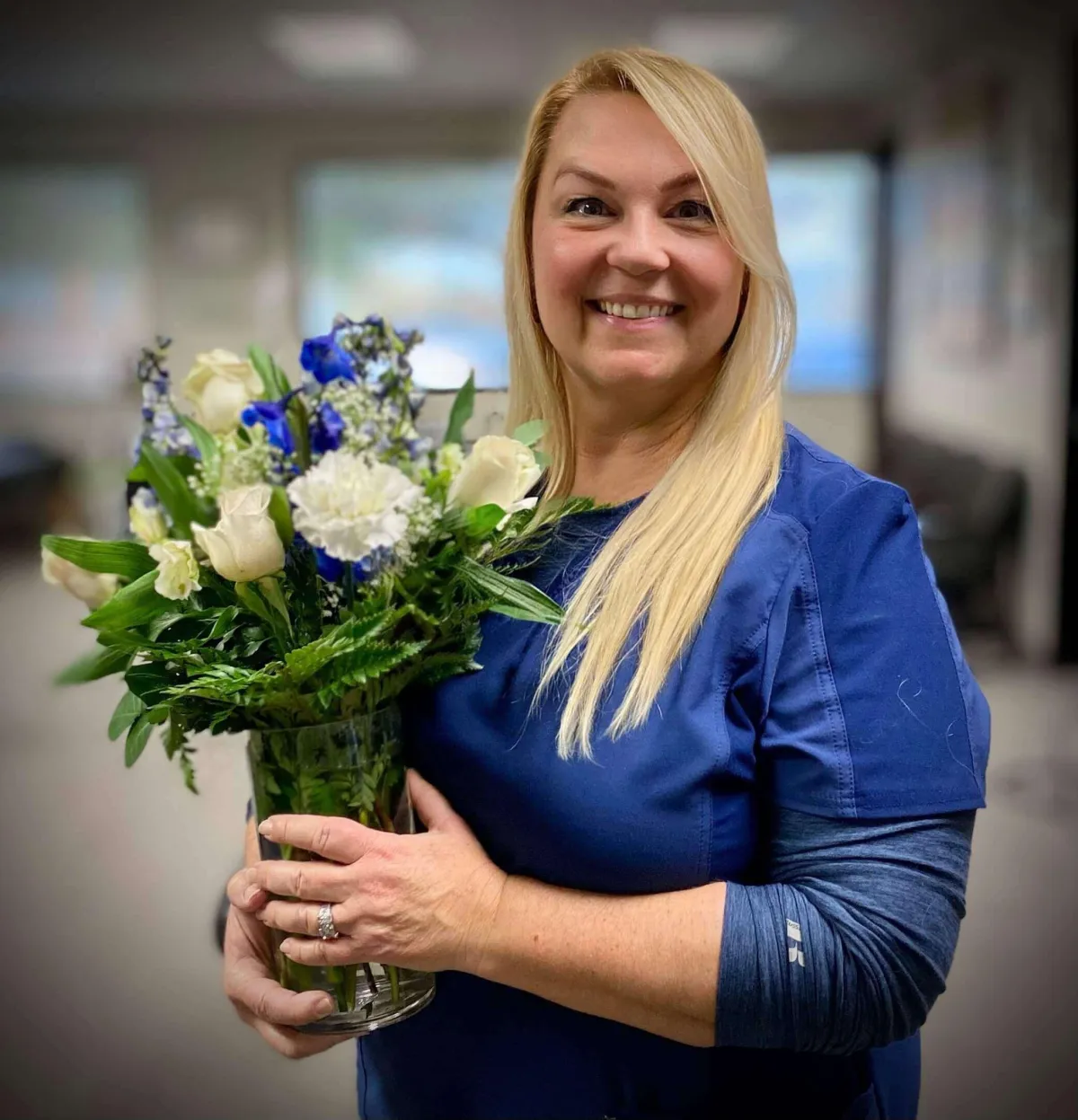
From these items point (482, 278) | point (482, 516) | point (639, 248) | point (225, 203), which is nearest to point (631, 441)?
point (639, 248)

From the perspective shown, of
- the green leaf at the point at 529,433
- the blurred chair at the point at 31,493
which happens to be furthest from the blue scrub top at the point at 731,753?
the blurred chair at the point at 31,493

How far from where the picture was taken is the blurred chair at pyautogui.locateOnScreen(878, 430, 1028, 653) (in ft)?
5.24

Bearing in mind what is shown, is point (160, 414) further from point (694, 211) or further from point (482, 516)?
point (694, 211)

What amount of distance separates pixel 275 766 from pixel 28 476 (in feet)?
3.31

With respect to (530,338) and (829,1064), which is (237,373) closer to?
(530,338)

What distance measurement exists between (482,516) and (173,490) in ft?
0.97

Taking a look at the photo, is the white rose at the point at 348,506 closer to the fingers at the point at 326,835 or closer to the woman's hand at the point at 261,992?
the fingers at the point at 326,835

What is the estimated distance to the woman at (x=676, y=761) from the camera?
2.72 ft

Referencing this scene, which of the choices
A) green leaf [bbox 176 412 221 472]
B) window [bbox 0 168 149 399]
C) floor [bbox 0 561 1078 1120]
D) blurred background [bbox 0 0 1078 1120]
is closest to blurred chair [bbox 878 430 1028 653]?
blurred background [bbox 0 0 1078 1120]

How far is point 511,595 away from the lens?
0.88 meters

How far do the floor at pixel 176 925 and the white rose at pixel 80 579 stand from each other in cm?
71

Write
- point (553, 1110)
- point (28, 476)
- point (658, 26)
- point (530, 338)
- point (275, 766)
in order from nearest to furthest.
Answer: point (275, 766) → point (553, 1110) → point (530, 338) → point (658, 26) → point (28, 476)

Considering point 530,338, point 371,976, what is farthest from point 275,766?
point 530,338

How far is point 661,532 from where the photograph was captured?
962 millimetres
